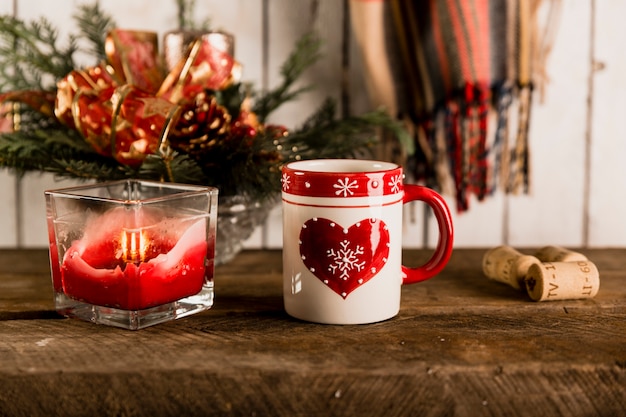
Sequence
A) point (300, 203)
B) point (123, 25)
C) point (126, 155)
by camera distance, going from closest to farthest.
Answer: point (300, 203)
point (126, 155)
point (123, 25)

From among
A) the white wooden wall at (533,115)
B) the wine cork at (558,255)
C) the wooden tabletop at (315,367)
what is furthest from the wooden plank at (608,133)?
the wooden tabletop at (315,367)

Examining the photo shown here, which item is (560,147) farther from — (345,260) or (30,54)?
(30,54)

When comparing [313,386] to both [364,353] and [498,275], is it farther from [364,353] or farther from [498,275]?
[498,275]

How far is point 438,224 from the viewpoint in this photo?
0.71 metres

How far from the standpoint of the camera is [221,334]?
0.63 m

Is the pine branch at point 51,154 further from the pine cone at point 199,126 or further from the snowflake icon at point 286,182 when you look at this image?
the snowflake icon at point 286,182

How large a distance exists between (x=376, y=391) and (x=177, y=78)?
456 millimetres

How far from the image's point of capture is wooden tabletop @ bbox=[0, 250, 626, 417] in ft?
1.78

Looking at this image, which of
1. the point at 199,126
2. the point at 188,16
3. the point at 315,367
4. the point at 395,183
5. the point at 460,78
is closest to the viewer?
the point at 315,367

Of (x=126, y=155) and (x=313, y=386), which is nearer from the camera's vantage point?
A: (x=313, y=386)

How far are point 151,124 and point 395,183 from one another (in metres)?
0.27

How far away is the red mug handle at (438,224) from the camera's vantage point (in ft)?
2.30

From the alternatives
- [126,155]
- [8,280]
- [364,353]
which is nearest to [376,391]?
[364,353]

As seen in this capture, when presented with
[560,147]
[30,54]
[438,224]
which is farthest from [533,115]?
[30,54]
